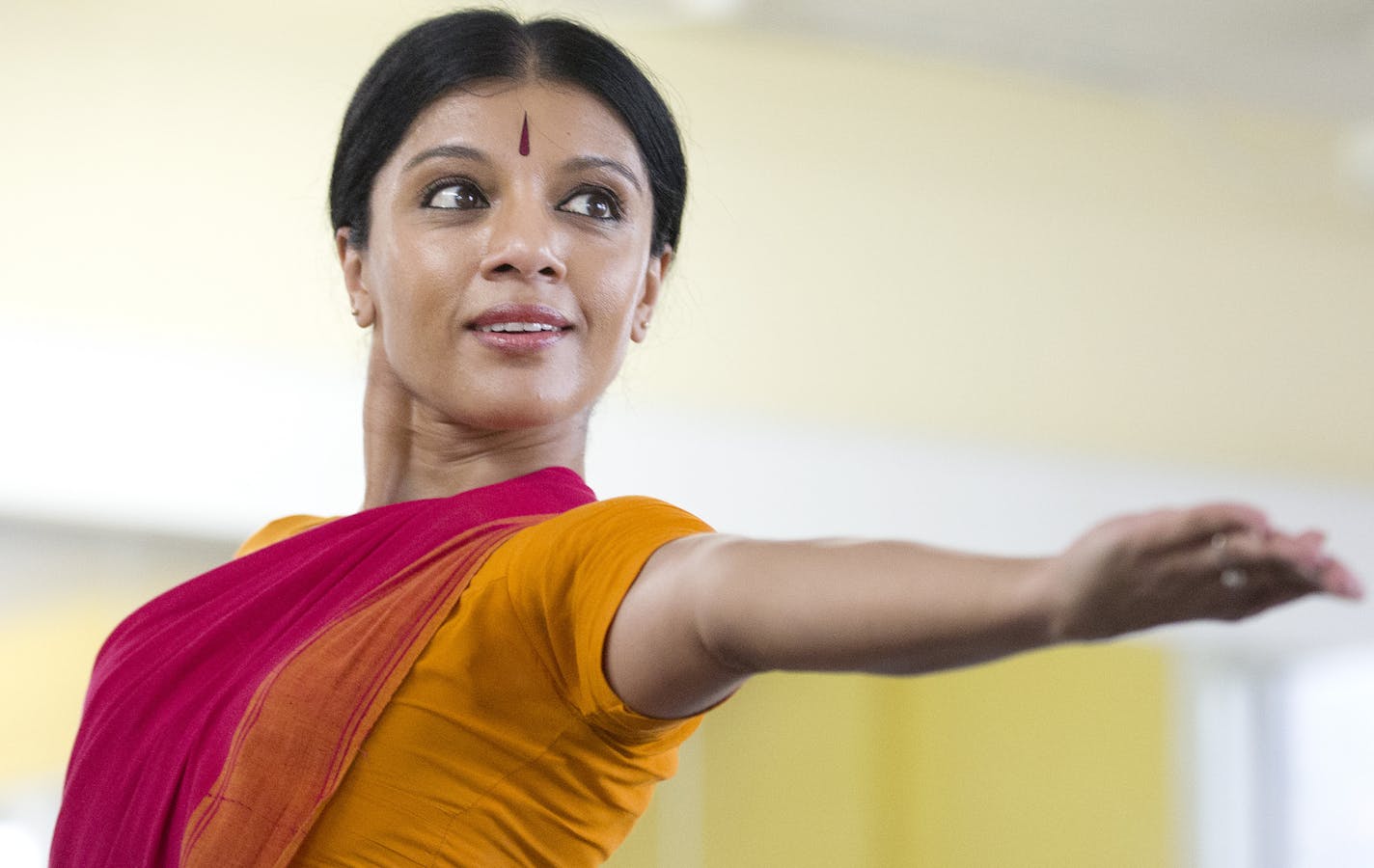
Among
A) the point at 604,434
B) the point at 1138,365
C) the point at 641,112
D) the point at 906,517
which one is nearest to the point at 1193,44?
the point at 1138,365

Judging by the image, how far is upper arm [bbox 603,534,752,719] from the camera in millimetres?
703

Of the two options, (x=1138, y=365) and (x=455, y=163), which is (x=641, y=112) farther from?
(x=1138, y=365)

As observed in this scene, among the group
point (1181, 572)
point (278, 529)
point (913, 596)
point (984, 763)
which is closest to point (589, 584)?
point (913, 596)

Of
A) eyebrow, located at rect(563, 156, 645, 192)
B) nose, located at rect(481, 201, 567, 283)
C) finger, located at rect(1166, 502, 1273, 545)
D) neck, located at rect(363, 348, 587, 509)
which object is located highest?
eyebrow, located at rect(563, 156, 645, 192)

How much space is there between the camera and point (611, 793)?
0.86 metres

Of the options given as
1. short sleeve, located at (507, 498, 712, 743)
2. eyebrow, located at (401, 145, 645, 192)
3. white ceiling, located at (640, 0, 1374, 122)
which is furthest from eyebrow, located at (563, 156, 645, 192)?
white ceiling, located at (640, 0, 1374, 122)

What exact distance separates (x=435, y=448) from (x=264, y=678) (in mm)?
214

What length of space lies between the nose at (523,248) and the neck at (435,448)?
10cm

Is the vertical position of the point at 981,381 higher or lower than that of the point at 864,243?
lower

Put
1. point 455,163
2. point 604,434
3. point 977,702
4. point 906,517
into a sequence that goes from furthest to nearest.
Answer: point 977,702
point 906,517
point 604,434
point 455,163

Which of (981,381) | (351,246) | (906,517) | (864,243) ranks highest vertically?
(864,243)

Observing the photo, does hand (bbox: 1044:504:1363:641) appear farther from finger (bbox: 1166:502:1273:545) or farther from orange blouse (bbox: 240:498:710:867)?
orange blouse (bbox: 240:498:710:867)

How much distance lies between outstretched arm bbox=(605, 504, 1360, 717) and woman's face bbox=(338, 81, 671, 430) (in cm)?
25

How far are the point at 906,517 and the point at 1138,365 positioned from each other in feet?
2.06
